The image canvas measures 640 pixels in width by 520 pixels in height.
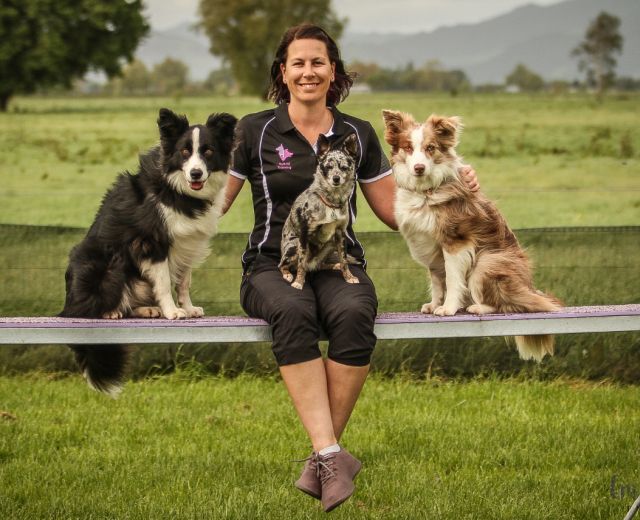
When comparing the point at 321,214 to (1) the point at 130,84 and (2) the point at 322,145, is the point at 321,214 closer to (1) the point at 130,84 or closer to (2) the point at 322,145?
(2) the point at 322,145

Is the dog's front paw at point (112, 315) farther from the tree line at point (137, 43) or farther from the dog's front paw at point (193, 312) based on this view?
the tree line at point (137, 43)

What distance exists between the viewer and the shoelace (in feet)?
11.9

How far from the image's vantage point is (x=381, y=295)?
6.82 m

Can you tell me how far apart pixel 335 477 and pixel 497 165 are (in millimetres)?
14892

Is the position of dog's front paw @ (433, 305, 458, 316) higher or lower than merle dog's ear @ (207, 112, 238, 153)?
lower

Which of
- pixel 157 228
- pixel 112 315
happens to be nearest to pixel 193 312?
pixel 112 315

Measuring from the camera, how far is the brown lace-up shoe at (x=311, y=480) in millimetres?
3676

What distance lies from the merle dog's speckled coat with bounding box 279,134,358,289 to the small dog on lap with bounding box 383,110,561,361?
0.87ft

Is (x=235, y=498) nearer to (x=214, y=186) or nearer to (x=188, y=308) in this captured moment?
(x=188, y=308)

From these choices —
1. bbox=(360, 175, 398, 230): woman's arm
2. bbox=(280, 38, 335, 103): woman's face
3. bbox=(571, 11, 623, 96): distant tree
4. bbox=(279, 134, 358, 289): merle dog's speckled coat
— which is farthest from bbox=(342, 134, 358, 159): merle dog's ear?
bbox=(571, 11, 623, 96): distant tree

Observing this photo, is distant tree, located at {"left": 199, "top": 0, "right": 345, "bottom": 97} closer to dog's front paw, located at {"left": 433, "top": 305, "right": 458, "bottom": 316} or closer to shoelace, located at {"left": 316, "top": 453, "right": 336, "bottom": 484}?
dog's front paw, located at {"left": 433, "top": 305, "right": 458, "bottom": 316}

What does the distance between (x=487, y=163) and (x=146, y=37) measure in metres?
36.0

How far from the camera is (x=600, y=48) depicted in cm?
6156

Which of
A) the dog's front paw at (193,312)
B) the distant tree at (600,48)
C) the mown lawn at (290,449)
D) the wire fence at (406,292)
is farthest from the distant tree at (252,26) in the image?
the dog's front paw at (193,312)
